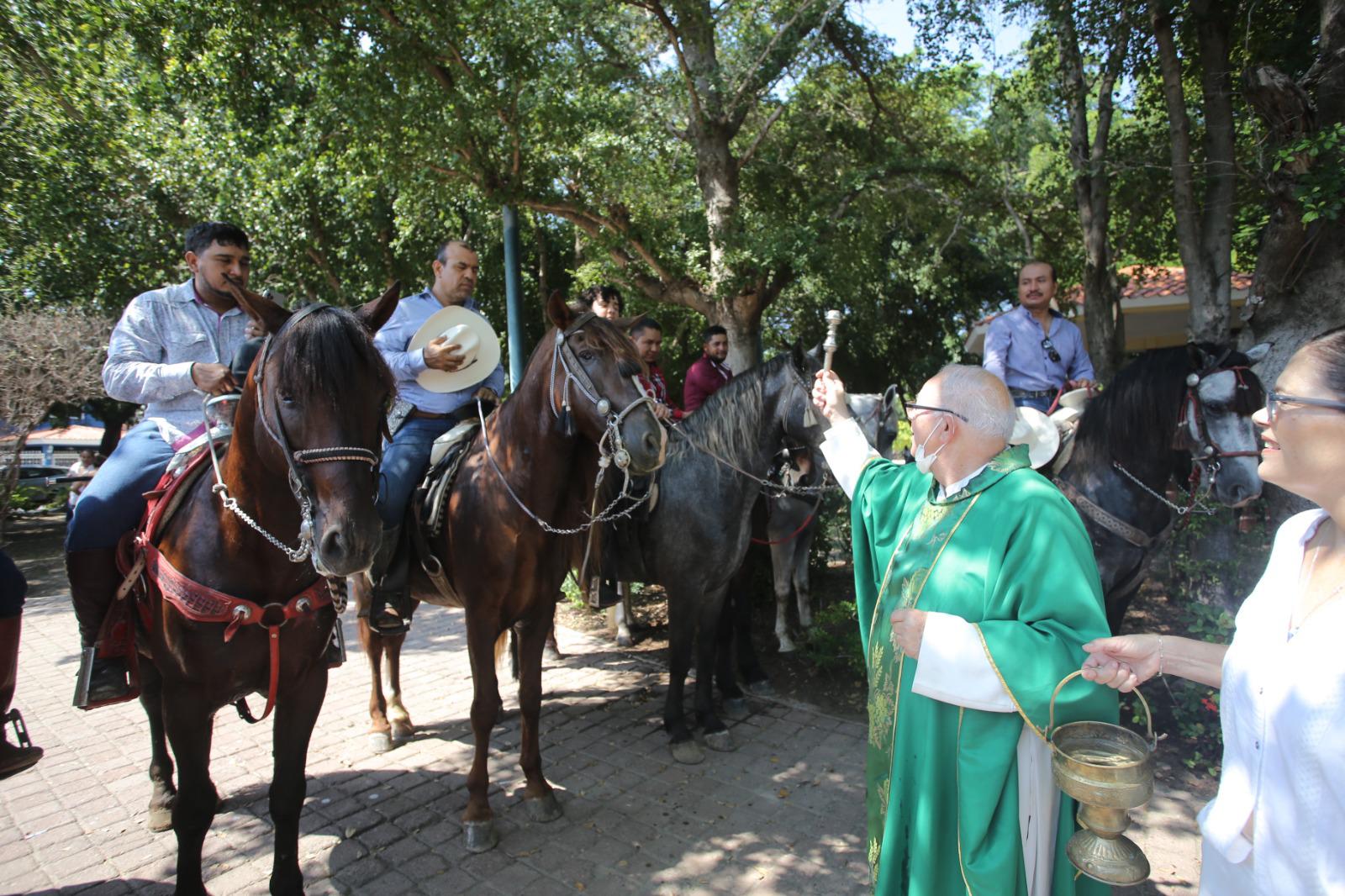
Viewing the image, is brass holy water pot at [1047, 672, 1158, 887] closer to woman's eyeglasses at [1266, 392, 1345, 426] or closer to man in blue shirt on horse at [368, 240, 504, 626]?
woman's eyeglasses at [1266, 392, 1345, 426]

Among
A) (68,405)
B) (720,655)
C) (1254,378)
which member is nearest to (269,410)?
(720,655)

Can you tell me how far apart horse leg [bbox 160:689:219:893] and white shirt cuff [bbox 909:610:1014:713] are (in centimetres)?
258

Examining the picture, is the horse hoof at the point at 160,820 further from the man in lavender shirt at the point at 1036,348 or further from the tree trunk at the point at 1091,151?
the tree trunk at the point at 1091,151

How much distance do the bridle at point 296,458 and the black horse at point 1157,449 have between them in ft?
12.1

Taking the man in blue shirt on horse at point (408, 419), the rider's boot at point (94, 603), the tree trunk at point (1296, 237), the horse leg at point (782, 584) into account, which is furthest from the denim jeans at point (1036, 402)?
the rider's boot at point (94, 603)

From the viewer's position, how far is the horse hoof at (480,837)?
347cm

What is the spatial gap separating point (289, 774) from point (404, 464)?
1.70 meters

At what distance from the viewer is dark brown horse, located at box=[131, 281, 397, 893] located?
2.35m

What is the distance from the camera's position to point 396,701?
4953 millimetres

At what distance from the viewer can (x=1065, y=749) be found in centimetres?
172

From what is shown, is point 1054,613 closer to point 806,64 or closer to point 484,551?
point 484,551

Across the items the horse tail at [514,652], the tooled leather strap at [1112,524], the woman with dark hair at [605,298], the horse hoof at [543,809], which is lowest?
the horse hoof at [543,809]

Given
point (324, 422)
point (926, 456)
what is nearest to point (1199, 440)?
point (926, 456)

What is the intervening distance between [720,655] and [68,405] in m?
16.3
